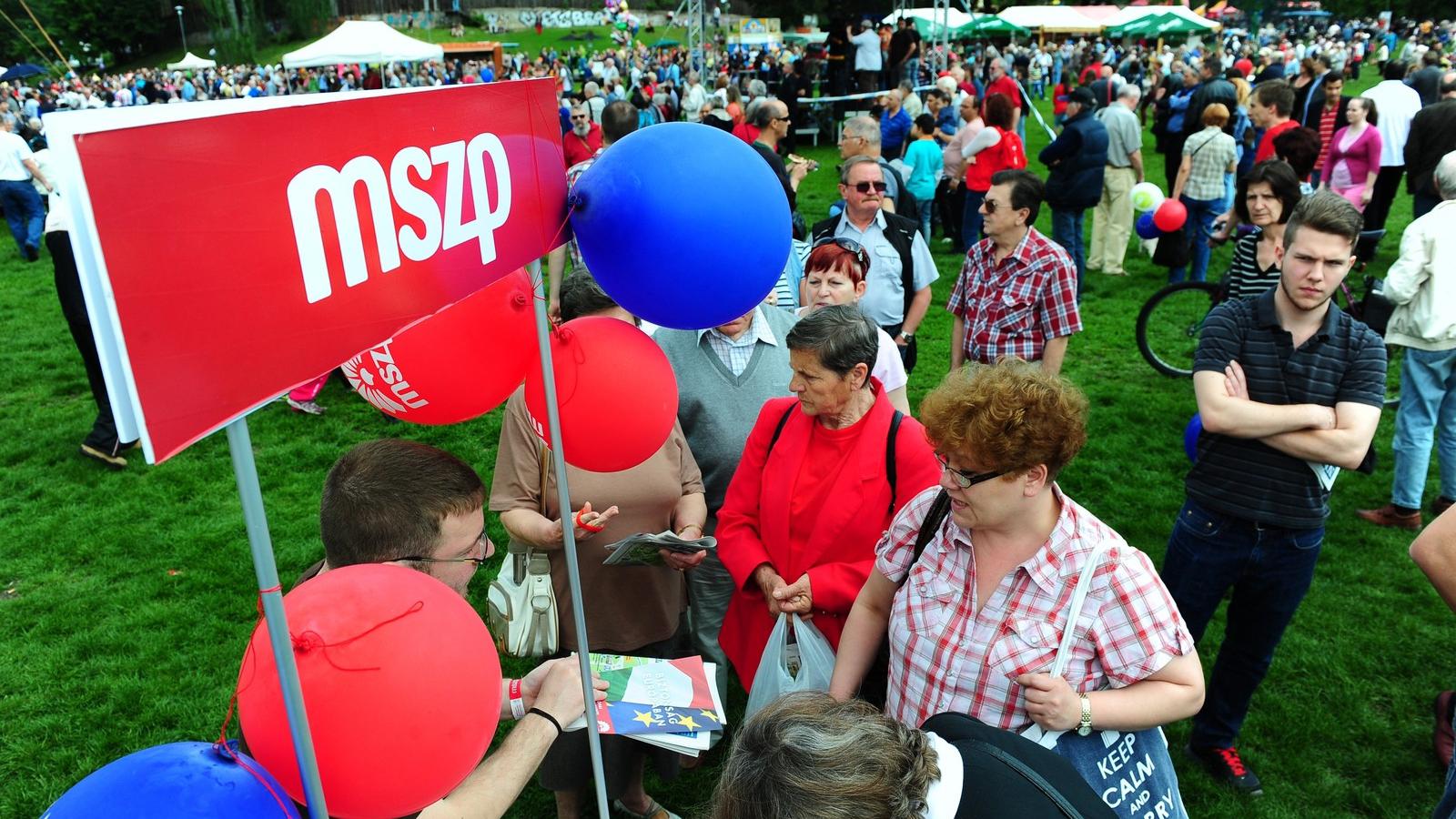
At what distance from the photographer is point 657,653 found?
10.7 feet

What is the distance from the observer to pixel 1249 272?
484 centimetres

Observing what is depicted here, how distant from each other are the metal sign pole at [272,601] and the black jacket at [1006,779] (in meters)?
0.91

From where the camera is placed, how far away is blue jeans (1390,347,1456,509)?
15.4 feet

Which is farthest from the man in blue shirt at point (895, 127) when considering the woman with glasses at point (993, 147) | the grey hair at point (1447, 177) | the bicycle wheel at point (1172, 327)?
the grey hair at point (1447, 177)

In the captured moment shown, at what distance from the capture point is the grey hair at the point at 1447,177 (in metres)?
4.47

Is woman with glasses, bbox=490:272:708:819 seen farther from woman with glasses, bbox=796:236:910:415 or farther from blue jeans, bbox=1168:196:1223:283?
blue jeans, bbox=1168:196:1223:283

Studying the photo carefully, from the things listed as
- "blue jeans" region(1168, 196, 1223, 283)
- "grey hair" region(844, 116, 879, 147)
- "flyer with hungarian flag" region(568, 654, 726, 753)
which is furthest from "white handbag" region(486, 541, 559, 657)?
"blue jeans" region(1168, 196, 1223, 283)

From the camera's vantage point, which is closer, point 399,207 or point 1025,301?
point 399,207

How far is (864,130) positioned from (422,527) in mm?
5049

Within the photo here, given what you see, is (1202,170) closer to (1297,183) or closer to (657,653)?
(1297,183)

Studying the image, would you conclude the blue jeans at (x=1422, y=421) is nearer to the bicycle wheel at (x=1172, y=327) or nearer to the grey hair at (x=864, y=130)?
the bicycle wheel at (x=1172, y=327)

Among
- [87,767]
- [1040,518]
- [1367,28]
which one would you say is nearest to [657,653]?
[1040,518]

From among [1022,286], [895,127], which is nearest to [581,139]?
[895,127]

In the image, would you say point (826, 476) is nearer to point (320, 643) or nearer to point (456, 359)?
point (456, 359)
